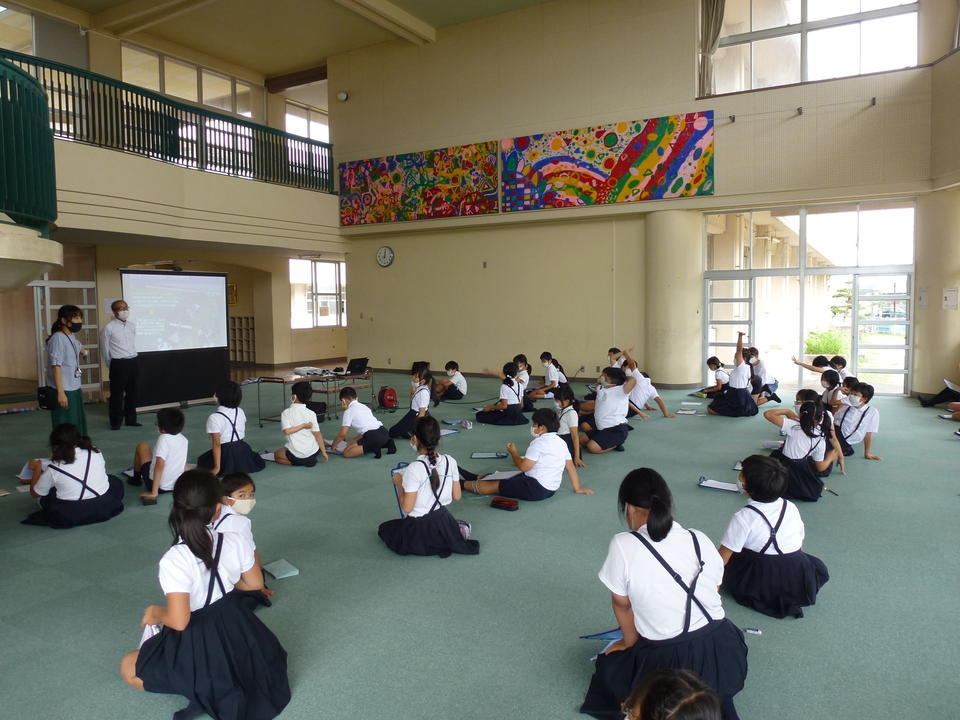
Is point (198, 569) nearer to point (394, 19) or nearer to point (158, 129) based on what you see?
point (158, 129)

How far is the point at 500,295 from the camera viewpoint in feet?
46.1

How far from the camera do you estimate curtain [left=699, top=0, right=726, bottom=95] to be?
11.7m

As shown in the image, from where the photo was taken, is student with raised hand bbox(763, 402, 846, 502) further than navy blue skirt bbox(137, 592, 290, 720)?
Yes

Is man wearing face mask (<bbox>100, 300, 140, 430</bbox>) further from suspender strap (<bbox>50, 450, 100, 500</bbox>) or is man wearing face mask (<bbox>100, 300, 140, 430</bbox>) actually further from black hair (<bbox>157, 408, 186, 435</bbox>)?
suspender strap (<bbox>50, 450, 100, 500</bbox>)

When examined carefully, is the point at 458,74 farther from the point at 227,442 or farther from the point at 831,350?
the point at 227,442

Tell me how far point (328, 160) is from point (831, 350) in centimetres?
1085

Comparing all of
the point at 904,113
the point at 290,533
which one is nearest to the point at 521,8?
the point at 904,113

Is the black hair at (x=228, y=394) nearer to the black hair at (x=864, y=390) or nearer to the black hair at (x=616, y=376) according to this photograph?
the black hair at (x=616, y=376)

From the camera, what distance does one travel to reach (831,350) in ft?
38.9

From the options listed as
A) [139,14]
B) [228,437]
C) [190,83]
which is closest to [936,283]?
[228,437]

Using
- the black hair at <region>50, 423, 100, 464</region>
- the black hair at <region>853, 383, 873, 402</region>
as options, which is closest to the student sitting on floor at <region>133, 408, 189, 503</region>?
the black hair at <region>50, 423, 100, 464</region>

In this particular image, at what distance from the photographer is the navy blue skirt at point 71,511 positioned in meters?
5.11

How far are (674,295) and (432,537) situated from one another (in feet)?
29.3

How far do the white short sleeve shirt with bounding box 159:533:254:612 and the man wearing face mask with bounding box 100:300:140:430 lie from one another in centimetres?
737
